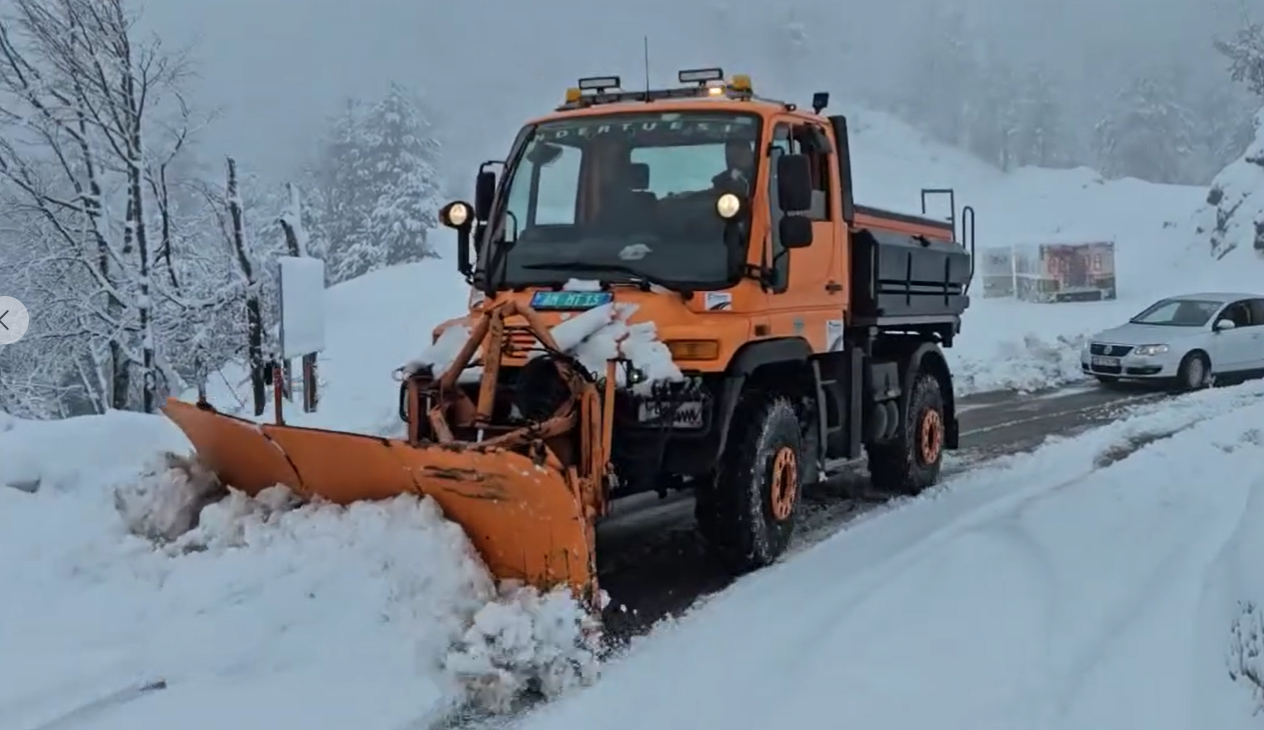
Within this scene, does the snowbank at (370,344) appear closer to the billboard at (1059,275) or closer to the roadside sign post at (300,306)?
the roadside sign post at (300,306)

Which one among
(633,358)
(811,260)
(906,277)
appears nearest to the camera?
(633,358)

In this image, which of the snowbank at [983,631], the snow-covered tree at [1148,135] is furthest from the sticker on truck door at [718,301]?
the snow-covered tree at [1148,135]

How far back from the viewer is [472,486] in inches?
211

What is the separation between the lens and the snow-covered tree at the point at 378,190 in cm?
4556

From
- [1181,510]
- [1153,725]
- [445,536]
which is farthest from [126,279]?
[1153,725]

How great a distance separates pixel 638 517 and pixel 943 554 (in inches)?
110

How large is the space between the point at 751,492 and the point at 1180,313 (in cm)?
1381

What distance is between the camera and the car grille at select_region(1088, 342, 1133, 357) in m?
17.1

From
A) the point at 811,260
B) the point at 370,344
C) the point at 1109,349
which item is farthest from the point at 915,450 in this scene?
the point at 370,344

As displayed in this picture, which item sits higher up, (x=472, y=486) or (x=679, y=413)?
(x=679, y=413)

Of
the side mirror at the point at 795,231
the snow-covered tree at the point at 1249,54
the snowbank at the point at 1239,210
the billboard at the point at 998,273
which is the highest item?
the snow-covered tree at the point at 1249,54

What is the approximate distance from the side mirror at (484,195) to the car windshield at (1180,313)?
13.4 meters

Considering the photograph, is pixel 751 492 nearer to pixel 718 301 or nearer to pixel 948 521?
pixel 718 301

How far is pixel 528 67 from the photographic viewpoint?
4759 inches
